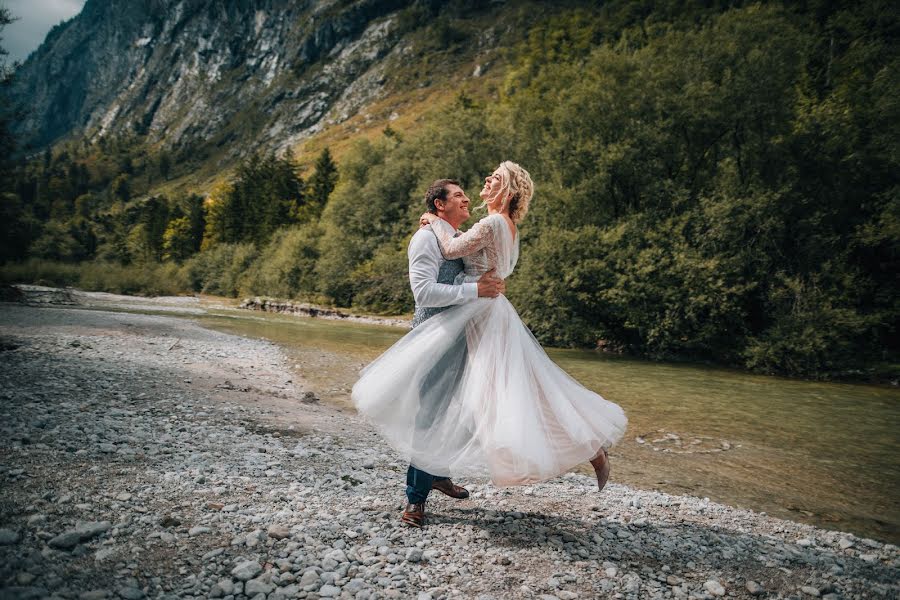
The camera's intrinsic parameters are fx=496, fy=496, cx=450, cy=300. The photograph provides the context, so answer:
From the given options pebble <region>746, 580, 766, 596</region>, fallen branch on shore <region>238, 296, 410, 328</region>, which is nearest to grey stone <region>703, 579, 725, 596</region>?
pebble <region>746, 580, 766, 596</region>

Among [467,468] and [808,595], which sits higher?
[467,468]

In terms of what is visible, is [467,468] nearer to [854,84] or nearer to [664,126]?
[664,126]

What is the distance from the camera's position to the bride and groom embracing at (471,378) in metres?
4.54

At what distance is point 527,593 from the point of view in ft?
12.9

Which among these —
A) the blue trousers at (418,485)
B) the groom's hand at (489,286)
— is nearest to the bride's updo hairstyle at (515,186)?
the groom's hand at (489,286)

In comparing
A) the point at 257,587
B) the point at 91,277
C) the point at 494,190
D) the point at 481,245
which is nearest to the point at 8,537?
the point at 257,587

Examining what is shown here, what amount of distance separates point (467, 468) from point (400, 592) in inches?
44.9

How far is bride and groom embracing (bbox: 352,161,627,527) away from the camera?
4539mm

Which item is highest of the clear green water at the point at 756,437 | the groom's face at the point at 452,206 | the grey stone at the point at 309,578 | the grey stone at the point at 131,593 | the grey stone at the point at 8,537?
the groom's face at the point at 452,206

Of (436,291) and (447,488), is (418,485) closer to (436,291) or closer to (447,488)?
(447,488)

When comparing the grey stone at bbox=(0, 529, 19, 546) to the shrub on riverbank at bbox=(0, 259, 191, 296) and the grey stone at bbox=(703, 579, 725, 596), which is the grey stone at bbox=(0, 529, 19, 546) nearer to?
the grey stone at bbox=(703, 579, 725, 596)

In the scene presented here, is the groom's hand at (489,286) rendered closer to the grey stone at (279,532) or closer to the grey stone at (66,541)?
the grey stone at (279,532)

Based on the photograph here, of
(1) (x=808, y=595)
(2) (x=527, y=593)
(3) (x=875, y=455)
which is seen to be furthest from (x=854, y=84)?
(2) (x=527, y=593)

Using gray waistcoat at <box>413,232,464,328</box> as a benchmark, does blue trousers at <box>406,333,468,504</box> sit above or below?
below
